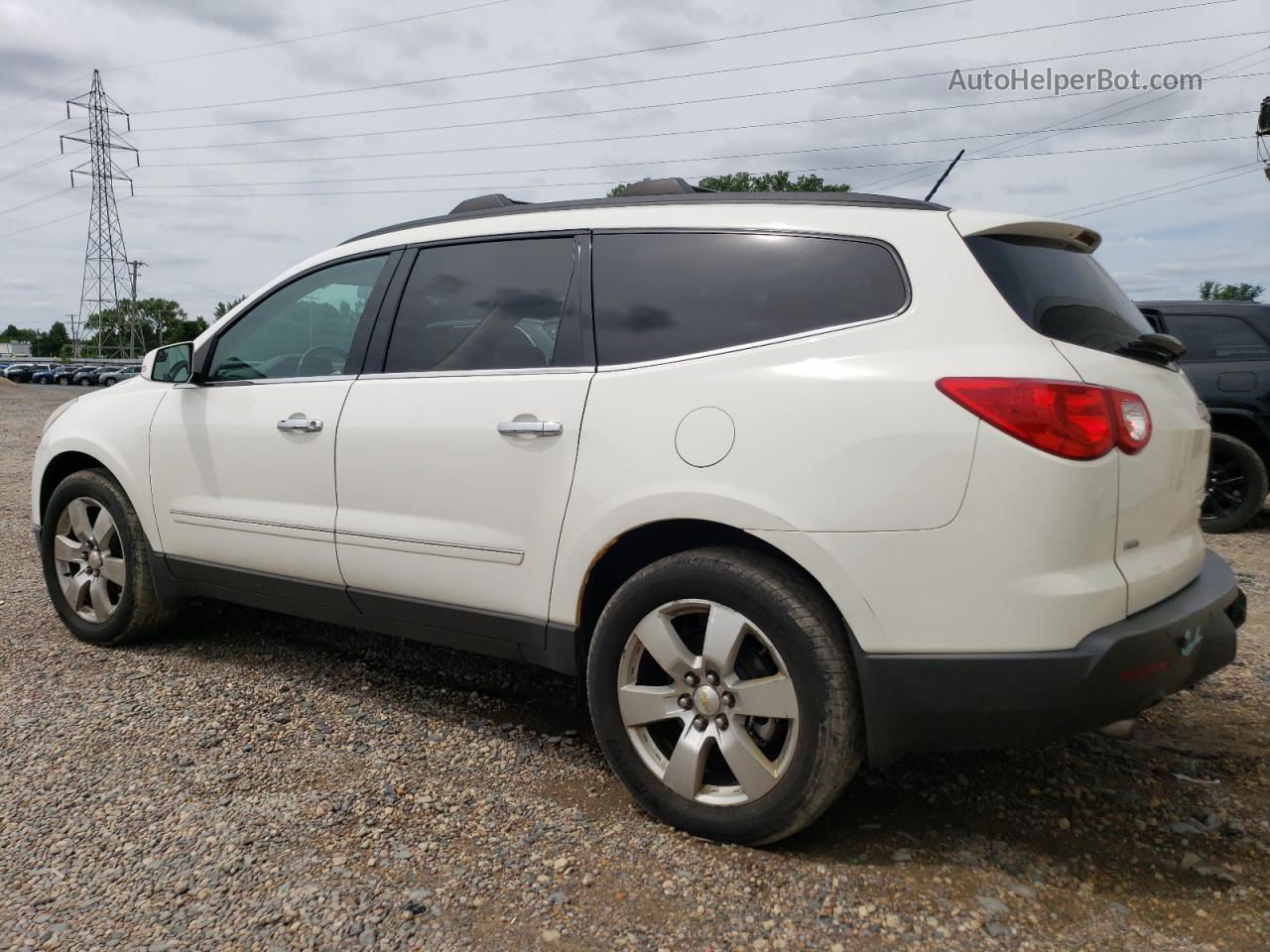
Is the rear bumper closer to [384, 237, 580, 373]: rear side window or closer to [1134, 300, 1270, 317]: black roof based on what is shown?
[384, 237, 580, 373]: rear side window

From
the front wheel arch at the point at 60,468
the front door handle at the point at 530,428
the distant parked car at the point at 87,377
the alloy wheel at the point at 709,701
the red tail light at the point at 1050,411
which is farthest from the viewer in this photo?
the distant parked car at the point at 87,377

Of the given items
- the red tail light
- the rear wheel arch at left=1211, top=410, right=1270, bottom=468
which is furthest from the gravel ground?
the rear wheel arch at left=1211, top=410, right=1270, bottom=468

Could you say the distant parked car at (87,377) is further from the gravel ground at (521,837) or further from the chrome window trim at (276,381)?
the gravel ground at (521,837)

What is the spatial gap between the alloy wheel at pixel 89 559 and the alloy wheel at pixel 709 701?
106 inches

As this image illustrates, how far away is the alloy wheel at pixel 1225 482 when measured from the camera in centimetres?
749

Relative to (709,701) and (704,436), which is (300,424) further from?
(709,701)

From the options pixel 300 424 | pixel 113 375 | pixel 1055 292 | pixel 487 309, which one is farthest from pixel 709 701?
pixel 113 375

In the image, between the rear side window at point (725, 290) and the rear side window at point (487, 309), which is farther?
the rear side window at point (487, 309)

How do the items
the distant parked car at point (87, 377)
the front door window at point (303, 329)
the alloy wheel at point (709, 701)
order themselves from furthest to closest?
the distant parked car at point (87, 377)
the front door window at point (303, 329)
the alloy wheel at point (709, 701)

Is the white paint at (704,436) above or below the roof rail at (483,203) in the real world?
below

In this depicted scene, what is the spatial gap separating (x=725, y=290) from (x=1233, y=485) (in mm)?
6322

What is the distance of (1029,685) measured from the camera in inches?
91.7

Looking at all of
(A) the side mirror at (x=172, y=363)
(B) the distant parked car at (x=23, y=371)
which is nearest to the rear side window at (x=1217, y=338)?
(A) the side mirror at (x=172, y=363)

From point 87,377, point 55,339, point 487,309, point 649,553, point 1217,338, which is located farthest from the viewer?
point 55,339
